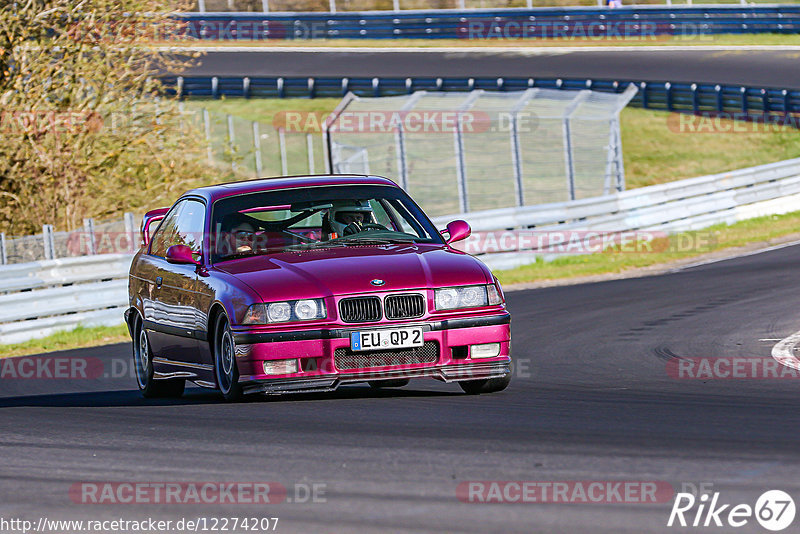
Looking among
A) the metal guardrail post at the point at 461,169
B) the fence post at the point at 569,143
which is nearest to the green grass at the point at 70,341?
the metal guardrail post at the point at 461,169

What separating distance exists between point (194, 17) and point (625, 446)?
4640cm

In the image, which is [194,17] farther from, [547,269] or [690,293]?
[690,293]

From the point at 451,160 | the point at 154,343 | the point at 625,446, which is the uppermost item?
the point at 625,446

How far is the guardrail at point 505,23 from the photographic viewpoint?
4591cm

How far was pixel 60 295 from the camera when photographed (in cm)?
1669

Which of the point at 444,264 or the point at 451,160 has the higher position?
the point at 444,264

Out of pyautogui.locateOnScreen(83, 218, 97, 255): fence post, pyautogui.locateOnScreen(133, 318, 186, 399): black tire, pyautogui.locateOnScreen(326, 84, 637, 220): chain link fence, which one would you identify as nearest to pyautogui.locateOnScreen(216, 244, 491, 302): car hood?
pyautogui.locateOnScreen(133, 318, 186, 399): black tire

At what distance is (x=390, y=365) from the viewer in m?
8.16

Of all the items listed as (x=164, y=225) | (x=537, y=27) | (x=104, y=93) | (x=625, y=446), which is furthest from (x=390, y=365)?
(x=537, y=27)

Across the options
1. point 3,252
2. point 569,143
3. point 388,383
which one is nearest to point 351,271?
point 388,383

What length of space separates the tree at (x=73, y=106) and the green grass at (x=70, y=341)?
554 cm

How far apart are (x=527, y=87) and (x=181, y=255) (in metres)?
30.6

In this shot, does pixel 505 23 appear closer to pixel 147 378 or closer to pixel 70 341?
pixel 70 341

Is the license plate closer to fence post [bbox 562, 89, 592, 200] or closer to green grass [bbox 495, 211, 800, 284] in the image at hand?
green grass [bbox 495, 211, 800, 284]
